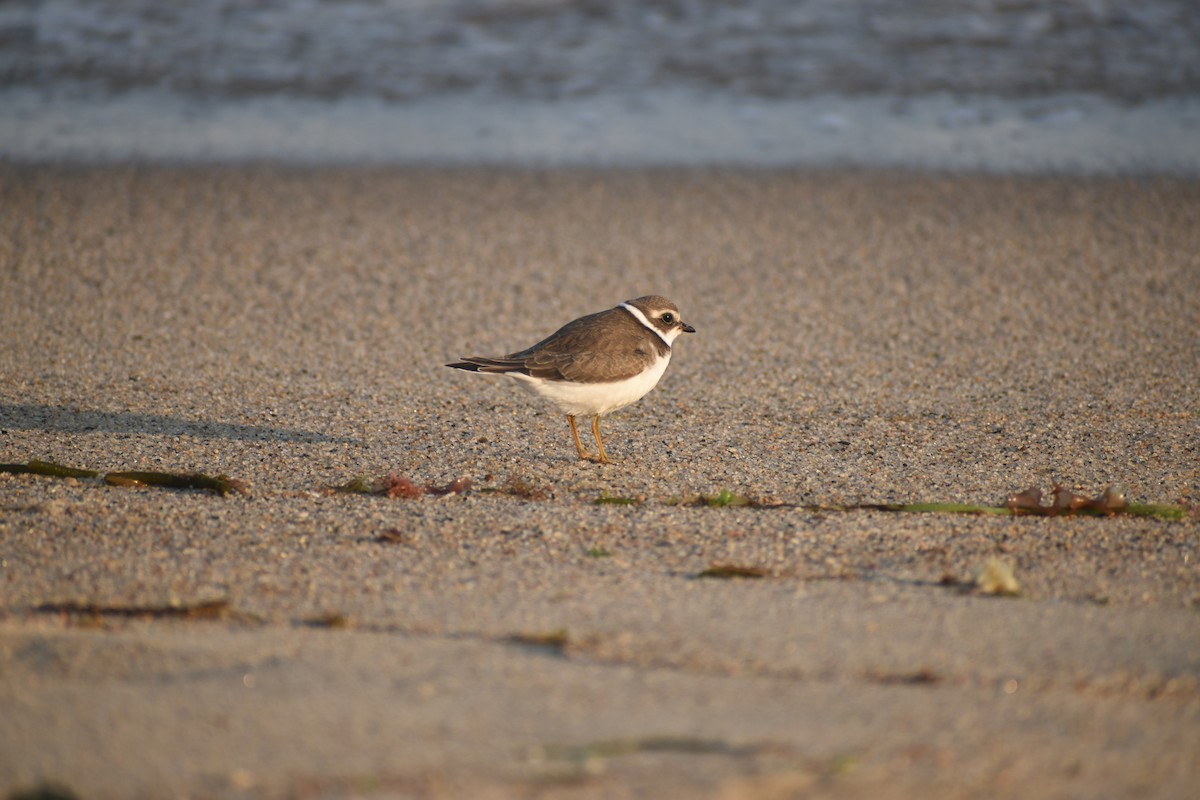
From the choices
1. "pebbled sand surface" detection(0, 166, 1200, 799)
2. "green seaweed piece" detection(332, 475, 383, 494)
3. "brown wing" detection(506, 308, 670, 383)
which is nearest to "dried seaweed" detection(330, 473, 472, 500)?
"green seaweed piece" detection(332, 475, 383, 494)

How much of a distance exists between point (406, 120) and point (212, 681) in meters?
9.91

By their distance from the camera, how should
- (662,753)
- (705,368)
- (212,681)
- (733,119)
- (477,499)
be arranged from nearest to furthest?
(662,753) < (212,681) < (477,499) < (705,368) < (733,119)

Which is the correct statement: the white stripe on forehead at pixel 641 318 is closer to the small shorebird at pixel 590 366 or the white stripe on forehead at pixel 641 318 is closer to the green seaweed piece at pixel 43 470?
the small shorebird at pixel 590 366

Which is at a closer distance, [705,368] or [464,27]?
[705,368]

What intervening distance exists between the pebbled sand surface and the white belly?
25 cm

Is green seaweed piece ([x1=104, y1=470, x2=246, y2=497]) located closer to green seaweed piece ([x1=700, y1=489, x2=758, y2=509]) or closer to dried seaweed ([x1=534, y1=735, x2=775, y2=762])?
green seaweed piece ([x1=700, y1=489, x2=758, y2=509])

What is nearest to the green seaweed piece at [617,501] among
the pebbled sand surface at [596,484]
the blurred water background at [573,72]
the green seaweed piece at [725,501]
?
the pebbled sand surface at [596,484]

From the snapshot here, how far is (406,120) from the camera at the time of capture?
12258 millimetres

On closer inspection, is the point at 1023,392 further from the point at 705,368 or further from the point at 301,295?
the point at 301,295

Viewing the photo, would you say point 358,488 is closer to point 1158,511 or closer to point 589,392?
point 589,392

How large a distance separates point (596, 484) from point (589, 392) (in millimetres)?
526

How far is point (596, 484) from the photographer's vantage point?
515 cm

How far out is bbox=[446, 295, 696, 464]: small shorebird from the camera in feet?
18.0

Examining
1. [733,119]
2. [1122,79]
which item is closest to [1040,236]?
[733,119]
